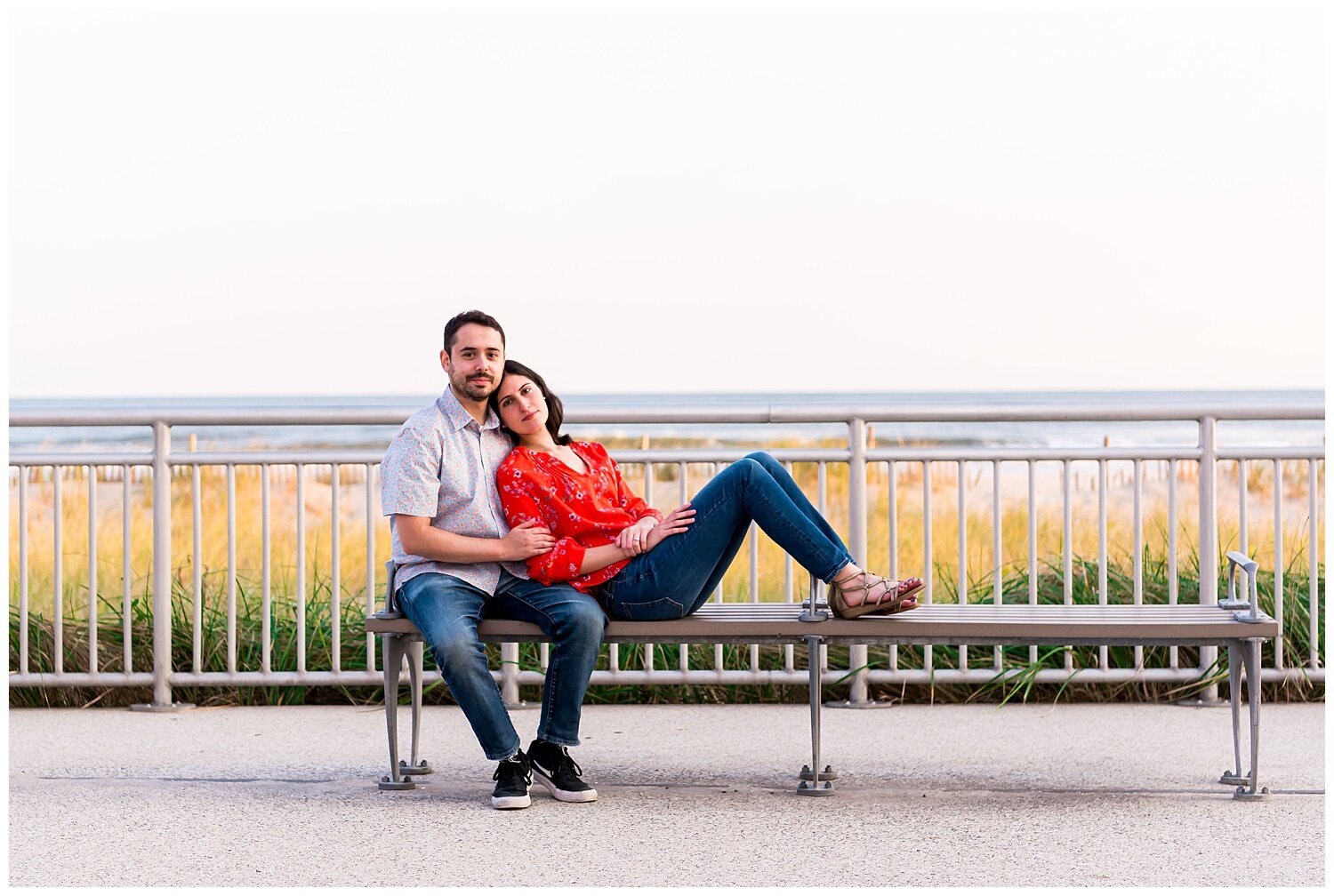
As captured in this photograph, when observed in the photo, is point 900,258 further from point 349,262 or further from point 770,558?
point 770,558

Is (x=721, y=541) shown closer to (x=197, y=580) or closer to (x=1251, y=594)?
(x=1251, y=594)

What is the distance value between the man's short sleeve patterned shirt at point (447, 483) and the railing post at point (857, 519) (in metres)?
1.83

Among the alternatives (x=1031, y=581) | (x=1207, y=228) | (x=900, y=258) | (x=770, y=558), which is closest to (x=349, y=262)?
(x=900, y=258)

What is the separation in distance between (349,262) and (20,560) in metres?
30.6

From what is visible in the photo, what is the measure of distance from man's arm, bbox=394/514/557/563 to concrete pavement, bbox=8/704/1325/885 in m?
0.72

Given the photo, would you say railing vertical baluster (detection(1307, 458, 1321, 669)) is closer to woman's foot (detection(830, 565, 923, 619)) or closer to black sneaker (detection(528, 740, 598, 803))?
woman's foot (detection(830, 565, 923, 619))

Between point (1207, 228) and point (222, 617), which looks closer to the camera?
point (222, 617)

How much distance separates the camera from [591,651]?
4.29 meters

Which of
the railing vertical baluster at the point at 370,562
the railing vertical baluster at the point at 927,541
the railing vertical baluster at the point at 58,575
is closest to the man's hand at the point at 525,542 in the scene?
the railing vertical baluster at the point at 370,562

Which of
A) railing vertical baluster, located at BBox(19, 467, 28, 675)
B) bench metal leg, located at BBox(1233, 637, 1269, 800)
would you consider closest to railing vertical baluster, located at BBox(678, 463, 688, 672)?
bench metal leg, located at BBox(1233, 637, 1269, 800)

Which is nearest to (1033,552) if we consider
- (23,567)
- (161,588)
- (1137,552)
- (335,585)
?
(1137,552)

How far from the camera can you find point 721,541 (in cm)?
434

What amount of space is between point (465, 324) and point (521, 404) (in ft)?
0.98

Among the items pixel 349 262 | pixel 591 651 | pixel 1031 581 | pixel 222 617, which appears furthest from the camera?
pixel 349 262
